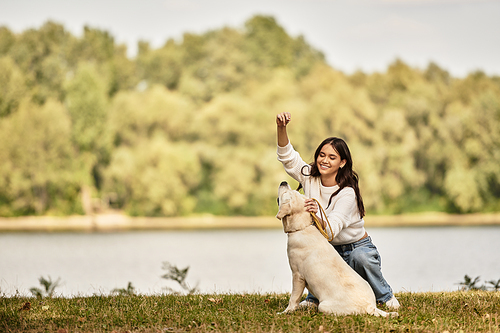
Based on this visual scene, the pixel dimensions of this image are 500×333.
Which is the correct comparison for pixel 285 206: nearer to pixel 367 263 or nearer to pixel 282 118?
pixel 282 118

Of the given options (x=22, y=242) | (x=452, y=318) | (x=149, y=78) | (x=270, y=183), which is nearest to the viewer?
(x=452, y=318)

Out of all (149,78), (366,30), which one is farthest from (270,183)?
(366,30)

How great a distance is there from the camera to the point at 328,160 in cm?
546

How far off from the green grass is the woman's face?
1368mm

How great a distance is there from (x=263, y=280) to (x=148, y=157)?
24660 mm

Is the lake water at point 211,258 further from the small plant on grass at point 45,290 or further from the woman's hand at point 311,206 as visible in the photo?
the woman's hand at point 311,206

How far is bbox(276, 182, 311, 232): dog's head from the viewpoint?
5.00 meters

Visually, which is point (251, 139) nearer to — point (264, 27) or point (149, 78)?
point (149, 78)

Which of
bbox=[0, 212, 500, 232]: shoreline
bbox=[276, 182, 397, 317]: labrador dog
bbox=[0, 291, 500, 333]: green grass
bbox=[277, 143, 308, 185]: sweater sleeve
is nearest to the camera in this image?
bbox=[0, 291, 500, 333]: green grass

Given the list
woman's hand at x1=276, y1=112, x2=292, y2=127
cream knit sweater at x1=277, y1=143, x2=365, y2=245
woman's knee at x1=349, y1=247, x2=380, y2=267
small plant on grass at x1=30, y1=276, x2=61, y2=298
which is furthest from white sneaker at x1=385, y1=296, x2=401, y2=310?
small plant on grass at x1=30, y1=276, x2=61, y2=298

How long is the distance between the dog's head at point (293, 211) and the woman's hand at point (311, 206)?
0.04 meters

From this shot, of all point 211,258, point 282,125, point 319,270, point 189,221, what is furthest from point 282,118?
point 189,221

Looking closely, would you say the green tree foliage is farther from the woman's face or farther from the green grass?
the woman's face

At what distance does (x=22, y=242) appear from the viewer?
30.4 meters
